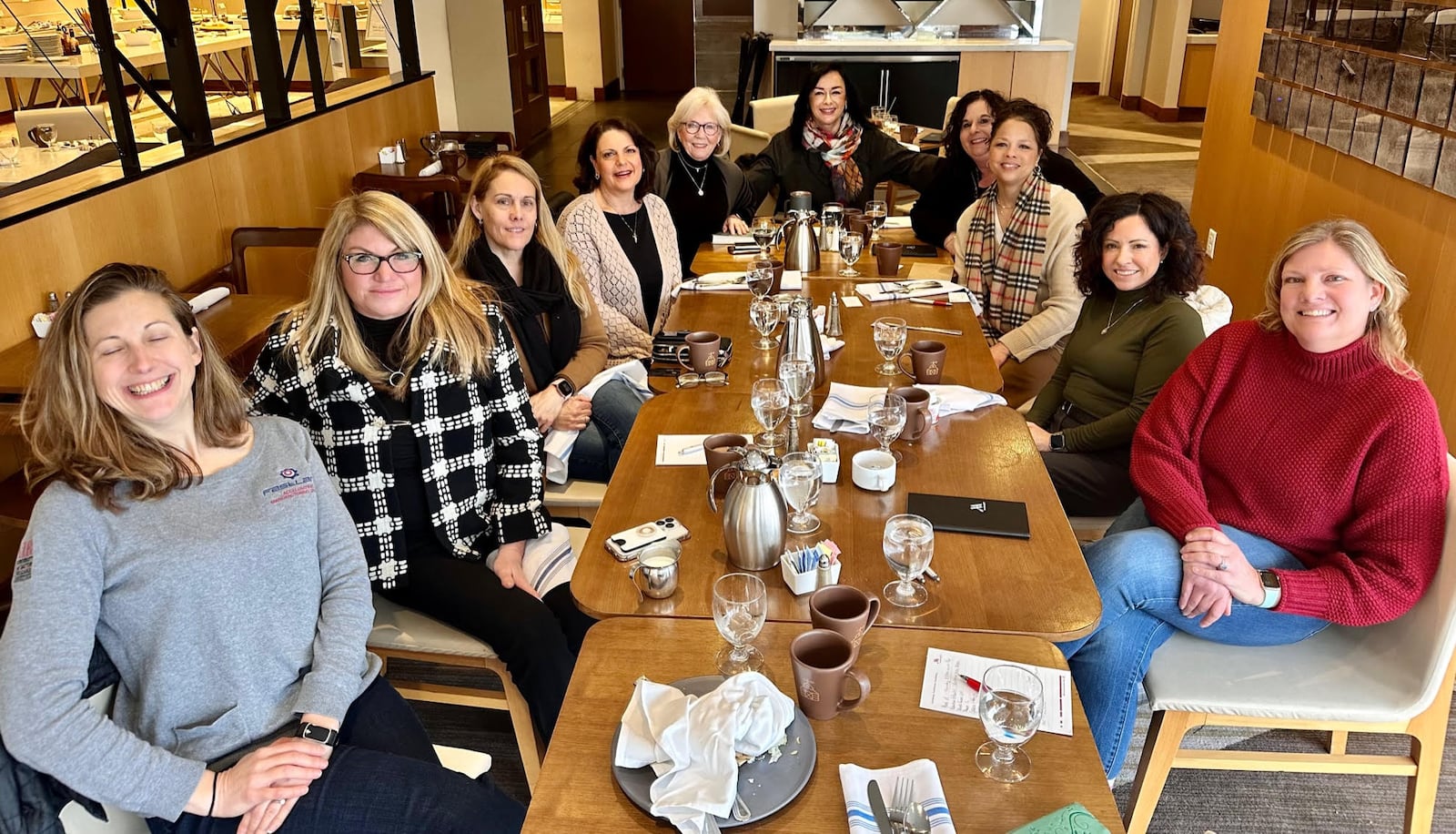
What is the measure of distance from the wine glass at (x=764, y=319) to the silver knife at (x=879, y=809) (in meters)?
1.63

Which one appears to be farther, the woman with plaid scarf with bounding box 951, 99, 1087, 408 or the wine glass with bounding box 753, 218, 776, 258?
the wine glass with bounding box 753, 218, 776, 258

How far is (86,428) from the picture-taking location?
1.56 m

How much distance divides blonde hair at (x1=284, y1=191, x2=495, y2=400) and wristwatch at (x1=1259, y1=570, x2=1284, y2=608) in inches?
63.4

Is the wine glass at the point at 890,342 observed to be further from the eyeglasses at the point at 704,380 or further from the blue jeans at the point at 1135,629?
the blue jeans at the point at 1135,629

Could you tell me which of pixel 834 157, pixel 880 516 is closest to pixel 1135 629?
pixel 880 516

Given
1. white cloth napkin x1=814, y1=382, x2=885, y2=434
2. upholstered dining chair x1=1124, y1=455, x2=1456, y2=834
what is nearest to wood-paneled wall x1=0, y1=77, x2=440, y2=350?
white cloth napkin x1=814, y1=382, x2=885, y2=434

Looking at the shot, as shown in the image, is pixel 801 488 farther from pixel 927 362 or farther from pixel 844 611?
pixel 927 362

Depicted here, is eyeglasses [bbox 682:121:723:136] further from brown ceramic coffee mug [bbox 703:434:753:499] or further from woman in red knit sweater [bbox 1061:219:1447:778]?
woman in red knit sweater [bbox 1061:219:1447:778]

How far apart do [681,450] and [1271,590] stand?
1159mm

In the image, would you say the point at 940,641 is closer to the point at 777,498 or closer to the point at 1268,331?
the point at 777,498

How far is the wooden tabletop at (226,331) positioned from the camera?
2.73 meters

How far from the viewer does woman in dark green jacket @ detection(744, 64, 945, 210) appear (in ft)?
14.4

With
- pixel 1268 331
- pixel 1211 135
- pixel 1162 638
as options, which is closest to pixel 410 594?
pixel 1162 638

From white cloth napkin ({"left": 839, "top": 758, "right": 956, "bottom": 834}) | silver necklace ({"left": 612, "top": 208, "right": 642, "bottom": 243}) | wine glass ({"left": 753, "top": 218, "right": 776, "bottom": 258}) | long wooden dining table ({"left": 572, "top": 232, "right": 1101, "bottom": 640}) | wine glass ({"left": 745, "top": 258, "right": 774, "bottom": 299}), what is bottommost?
white cloth napkin ({"left": 839, "top": 758, "right": 956, "bottom": 834})
